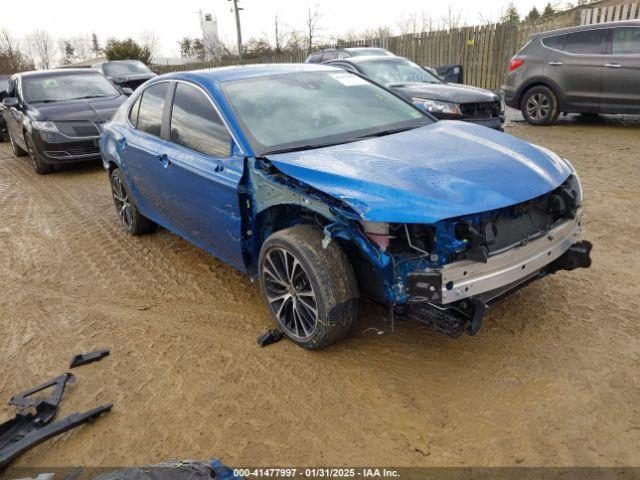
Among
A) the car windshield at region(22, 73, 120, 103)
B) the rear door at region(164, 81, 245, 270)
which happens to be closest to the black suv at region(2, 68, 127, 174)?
the car windshield at region(22, 73, 120, 103)

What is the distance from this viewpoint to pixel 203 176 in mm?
3758

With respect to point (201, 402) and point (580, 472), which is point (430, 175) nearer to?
point (580, 472)

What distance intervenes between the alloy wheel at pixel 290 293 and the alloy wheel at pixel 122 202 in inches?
108

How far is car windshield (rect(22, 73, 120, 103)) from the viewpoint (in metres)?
9.42

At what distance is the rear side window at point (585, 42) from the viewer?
356 inches

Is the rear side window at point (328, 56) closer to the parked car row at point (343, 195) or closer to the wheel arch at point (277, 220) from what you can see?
the parked car row at point (343, 195)

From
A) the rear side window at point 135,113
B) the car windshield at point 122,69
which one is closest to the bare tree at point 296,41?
the car windshield at point 122,69

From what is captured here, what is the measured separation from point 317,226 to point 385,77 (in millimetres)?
6522

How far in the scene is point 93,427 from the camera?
285cm

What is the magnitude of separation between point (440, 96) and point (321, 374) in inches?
235

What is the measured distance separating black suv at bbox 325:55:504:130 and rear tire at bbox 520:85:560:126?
2126mm

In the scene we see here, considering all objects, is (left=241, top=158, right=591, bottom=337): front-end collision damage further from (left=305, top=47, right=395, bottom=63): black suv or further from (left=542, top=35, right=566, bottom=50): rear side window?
(left=305, top=47, right=395, bottom=63): black suv

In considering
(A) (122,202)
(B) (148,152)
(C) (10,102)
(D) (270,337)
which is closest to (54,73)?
(C) (10,102)

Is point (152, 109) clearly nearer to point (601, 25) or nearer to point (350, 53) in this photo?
point (350, 53)
